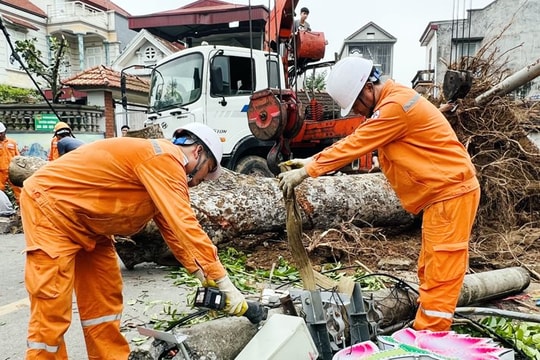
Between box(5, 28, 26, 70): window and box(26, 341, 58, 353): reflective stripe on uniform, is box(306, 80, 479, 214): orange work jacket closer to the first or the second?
box(26, 341, 58, 353): reflective stripe on uniform

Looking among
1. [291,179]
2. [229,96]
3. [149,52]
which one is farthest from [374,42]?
[291,179]

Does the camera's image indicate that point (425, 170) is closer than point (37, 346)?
No

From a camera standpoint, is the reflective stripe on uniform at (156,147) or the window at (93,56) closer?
the reflective stripe on uniform at (156,147)

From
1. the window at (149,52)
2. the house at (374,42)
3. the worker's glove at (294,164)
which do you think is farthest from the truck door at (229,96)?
the house at (374,42)

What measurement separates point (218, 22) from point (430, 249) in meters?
9.34

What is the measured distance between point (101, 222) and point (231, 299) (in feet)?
2.64

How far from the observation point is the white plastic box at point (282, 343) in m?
1.98

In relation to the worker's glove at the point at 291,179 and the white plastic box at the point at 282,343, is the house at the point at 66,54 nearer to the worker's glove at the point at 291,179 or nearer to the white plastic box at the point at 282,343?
the worker's glove at the point at 291,179

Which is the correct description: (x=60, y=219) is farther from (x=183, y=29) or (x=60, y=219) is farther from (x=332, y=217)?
(x=183, y=29)

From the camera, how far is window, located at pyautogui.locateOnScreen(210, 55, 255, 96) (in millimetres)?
7379

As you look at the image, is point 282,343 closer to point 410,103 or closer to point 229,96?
point 410,103

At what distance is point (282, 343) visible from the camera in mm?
1980

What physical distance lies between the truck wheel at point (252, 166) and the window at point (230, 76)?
112 centimetres

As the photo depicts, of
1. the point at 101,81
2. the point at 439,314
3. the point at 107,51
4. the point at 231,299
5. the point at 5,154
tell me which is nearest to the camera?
the point at 231,299
